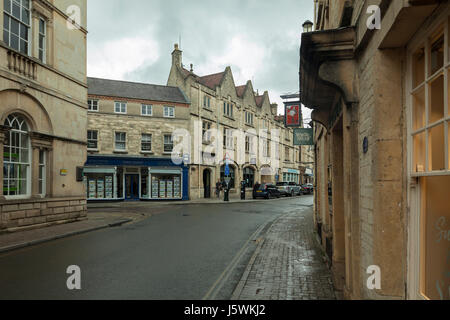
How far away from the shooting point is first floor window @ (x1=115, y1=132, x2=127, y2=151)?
25.9 metres

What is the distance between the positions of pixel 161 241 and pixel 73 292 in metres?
4.13

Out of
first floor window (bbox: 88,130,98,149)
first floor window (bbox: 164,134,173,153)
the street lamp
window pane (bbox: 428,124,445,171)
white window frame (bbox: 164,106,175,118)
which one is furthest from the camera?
white window frame (bbox: 164,106,175,118)

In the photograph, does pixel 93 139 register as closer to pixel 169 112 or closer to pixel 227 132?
pixel 169 112

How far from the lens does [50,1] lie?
473 inches

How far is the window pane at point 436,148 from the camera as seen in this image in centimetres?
250

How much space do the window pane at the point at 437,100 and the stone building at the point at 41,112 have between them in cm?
1133

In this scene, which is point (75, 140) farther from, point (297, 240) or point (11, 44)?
point (297, 240)

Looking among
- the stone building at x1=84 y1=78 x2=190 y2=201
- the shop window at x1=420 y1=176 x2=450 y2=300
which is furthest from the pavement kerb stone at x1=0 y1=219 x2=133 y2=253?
the stone building at x1=84 y1=78 x2=190 y2=201

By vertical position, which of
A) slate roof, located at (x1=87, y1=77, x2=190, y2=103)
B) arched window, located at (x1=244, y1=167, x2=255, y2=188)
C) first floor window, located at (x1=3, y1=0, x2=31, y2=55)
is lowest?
arched window, located at (x1=244, y1=167, x2=255, y2=188)

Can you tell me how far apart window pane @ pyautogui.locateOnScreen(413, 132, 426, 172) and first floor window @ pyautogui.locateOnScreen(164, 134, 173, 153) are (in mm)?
25179

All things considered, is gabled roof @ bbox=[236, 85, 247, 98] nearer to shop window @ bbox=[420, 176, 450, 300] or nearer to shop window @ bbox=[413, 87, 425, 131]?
shop window @ bbox=[413, 87, 425, 131]

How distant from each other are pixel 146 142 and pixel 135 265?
21.3 m

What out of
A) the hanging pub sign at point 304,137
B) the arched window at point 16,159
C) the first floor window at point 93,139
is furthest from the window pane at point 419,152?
the first floor window at point 93,139
